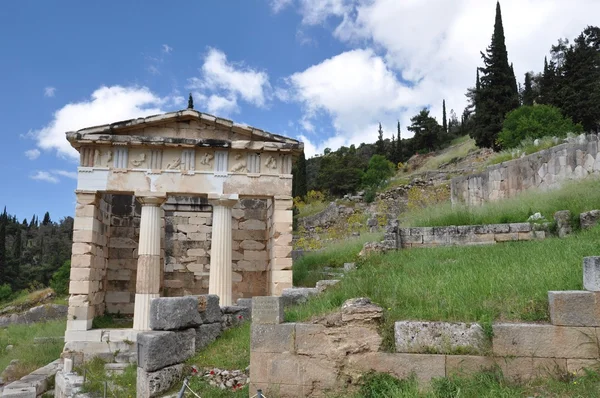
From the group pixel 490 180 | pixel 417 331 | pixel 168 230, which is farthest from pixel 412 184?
pixel 417 331

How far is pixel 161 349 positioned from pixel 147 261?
20.3ft

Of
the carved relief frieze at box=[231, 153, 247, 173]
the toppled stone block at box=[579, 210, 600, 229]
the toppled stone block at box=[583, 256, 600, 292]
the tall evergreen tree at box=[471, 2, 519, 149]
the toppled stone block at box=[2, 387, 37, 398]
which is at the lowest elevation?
the toppled stone block at box=[2, 387, 37, 398]

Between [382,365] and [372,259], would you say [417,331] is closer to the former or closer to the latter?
[382,365]

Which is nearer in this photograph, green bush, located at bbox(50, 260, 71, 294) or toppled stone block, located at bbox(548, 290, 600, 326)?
toppled stone block, located at bbox(548, 290, 600, 326)

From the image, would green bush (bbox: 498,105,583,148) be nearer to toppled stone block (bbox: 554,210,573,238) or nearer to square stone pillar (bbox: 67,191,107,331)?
toppled stone block (bbox: 554,210,573,238)

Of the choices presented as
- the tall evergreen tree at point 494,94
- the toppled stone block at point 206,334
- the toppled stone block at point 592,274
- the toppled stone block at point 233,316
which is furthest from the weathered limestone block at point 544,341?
the tall evergreen tree at point 494,94

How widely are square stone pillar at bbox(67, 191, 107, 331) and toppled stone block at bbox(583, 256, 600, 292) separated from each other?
12424mm

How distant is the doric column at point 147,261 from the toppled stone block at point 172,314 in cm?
493

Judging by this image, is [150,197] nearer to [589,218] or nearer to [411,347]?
[411,347]

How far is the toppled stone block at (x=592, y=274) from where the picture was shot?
231 inches

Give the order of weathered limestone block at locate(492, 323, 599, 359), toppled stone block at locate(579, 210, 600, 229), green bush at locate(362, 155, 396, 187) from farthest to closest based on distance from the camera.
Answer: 1. green bush at locate(362, 155, 396, 187)
2. toppled stone block at locate(579, 210, 600, 229)
3. weathered limestone block at locate(492, 323, 599, 359)

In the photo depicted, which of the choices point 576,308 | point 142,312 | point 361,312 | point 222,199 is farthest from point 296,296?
point 576,308

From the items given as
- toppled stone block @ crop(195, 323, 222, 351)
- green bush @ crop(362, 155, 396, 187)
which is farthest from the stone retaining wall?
green bush @ crop(362, 155, 396, 187)

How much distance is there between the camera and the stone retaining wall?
19.3 ft
